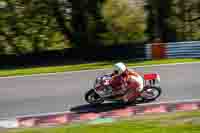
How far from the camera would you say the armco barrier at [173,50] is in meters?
25.0

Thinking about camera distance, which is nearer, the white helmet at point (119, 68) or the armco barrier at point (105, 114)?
the armco barrier at point (105, 114)

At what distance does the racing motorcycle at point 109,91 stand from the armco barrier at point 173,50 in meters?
8.22

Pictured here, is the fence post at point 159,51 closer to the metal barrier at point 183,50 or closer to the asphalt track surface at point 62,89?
the metal barrier at point 183,50

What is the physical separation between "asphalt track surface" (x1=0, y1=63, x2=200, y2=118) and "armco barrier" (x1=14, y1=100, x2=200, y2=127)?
64 cm

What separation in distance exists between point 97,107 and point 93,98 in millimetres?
352

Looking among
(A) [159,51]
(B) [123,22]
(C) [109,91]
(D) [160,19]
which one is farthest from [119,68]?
(D) [160,19]

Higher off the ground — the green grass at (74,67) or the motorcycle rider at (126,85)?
the motorcycle rider at (126,85)

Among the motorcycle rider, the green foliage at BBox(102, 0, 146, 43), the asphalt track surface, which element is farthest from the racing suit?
the green foliage at BBox(102, 0, 146, 43)

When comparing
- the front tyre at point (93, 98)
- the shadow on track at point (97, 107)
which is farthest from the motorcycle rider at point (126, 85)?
the front tyre at point (93, 98)

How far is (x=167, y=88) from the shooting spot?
59.6 feet

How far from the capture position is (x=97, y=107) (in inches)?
656

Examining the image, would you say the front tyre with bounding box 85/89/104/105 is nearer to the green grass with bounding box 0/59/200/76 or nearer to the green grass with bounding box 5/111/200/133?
the green grass with bounding box 5/111/200/133

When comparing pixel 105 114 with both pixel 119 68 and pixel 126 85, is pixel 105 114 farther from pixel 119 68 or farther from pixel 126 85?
pixel 119 68

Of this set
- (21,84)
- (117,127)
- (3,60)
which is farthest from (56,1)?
(117,127)
